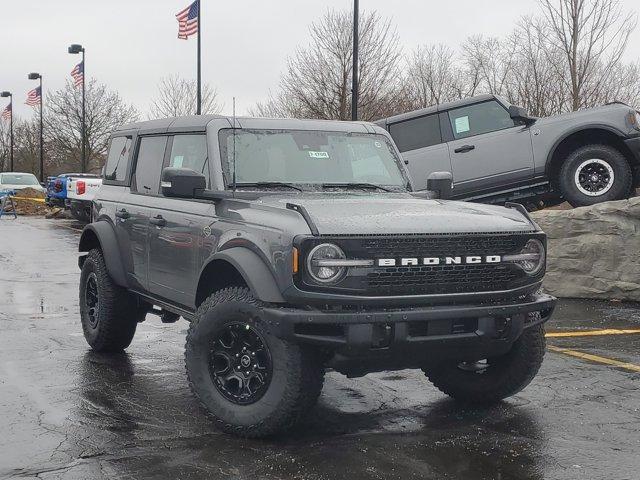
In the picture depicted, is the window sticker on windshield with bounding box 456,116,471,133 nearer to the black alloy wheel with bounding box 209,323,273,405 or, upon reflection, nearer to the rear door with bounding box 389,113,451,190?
the rear door with bounding box 389,113,451,190

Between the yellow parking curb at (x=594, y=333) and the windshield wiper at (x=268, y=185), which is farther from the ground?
the windshield wiper at (x=268, y=185)

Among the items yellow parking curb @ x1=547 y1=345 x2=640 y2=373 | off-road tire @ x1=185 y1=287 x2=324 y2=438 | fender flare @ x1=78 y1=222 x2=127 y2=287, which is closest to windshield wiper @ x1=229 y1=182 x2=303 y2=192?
off-road tire @ x1=185 y1=287 x2=324 y2=438

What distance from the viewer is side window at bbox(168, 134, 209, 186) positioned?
583 centimetres

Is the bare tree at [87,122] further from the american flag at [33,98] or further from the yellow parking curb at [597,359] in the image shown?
the yellow parking curb at [597,359]

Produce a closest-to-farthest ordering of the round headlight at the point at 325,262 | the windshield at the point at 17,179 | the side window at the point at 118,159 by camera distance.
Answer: the round headlight at the point at 325,262 < the side window at the point at 118,159 < the windshield at the point at 17,179

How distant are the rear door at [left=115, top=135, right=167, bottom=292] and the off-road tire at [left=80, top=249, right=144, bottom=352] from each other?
0.36m

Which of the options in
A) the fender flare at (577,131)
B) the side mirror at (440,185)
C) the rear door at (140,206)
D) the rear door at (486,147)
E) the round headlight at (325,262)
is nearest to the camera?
the round headlight at (325,262)

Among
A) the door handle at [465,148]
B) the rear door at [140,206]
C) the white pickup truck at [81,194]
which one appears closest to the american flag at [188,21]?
the white pickup truck at [81,194]

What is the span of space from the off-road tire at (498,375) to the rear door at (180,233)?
5.77 ft

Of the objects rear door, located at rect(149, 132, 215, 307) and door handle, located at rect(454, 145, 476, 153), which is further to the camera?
door handle, located at rect(454, 145, 476, 153)

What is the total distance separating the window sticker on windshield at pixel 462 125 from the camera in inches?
467

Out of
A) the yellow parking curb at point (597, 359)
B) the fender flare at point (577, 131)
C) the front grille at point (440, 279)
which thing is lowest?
the yellow parking curb at point (597, 359)

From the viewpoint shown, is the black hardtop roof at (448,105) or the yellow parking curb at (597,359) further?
the black hardtop roof at (448,105)

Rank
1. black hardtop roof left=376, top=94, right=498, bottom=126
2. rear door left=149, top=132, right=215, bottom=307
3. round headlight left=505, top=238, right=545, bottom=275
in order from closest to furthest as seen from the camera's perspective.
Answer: round headlight left=505, top=238, right=545, bottom=275 < rear door left=149, top=132, right=215, bottom=307 < black hardtop roof left=376, top=94, right=498, bottom=126
